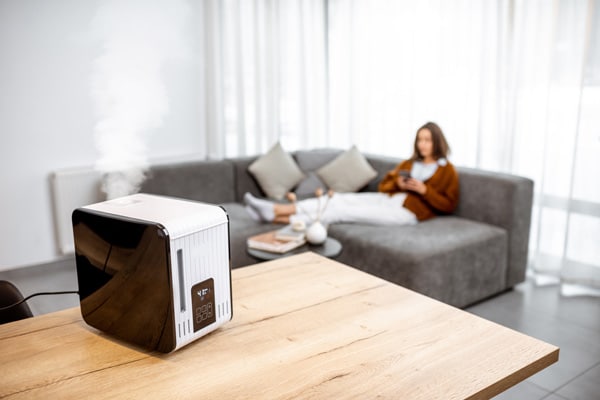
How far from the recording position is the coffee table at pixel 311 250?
2.88 m

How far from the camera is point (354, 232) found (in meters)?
3.43

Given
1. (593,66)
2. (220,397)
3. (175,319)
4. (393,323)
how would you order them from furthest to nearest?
(593,66), (393,323), (175,319), (220,397)

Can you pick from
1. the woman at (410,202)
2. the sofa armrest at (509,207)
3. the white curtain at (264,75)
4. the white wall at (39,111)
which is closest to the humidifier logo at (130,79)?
the white wall at (39,111)

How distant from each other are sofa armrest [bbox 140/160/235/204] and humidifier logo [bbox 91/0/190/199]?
11cm

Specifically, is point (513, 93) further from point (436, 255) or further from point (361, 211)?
point (436, 255)

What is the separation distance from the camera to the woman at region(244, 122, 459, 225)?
3600 mm

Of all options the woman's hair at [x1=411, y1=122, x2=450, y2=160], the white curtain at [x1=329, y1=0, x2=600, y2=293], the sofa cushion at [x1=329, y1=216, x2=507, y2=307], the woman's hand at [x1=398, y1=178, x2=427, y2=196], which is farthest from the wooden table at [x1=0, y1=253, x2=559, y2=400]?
the white curtain at [x1=329, y1=0, x2=600, y2=293]

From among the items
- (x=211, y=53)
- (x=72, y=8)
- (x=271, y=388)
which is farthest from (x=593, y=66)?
(x=72, y=8)

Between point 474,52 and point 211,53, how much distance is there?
2.04 meters

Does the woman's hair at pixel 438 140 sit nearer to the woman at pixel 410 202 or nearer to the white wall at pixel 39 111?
the woman at pixel 410 202

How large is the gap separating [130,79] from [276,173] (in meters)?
1.29

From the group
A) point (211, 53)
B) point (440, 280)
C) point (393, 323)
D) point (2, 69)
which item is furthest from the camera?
point (211, 53)

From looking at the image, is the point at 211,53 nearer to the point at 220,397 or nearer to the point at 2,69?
the point at 2,69

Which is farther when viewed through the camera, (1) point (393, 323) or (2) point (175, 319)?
(1) point (393, 323)
